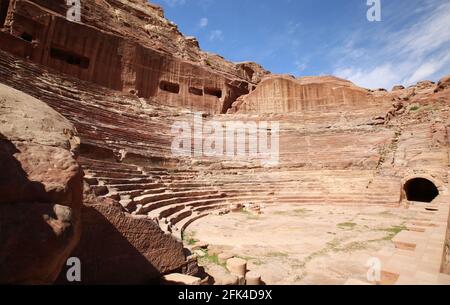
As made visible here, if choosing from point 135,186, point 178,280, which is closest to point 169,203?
point 135,186

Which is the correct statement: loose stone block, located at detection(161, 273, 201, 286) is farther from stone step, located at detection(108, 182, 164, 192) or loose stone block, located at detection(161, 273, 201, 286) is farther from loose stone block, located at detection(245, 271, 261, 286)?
stone step, located at detection(108, 182, 164, 192)

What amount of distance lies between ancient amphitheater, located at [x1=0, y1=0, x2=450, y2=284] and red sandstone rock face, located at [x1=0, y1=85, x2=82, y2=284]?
0.01 m

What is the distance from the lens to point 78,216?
2512 mm

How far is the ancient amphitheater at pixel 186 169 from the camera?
2668 millimetres

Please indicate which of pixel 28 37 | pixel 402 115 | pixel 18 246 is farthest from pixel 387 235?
pixel 28 37

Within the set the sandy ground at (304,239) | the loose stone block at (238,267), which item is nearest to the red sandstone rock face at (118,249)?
the loose stone block at (238,267)

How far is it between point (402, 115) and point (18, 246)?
962 inches

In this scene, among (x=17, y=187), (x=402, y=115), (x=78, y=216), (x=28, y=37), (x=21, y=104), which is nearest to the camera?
(x=17, y=187)

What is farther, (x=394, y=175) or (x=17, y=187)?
(x=394, y=175)

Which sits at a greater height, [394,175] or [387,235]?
Result: [394,175]

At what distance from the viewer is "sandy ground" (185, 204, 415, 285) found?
4891 millimetres
